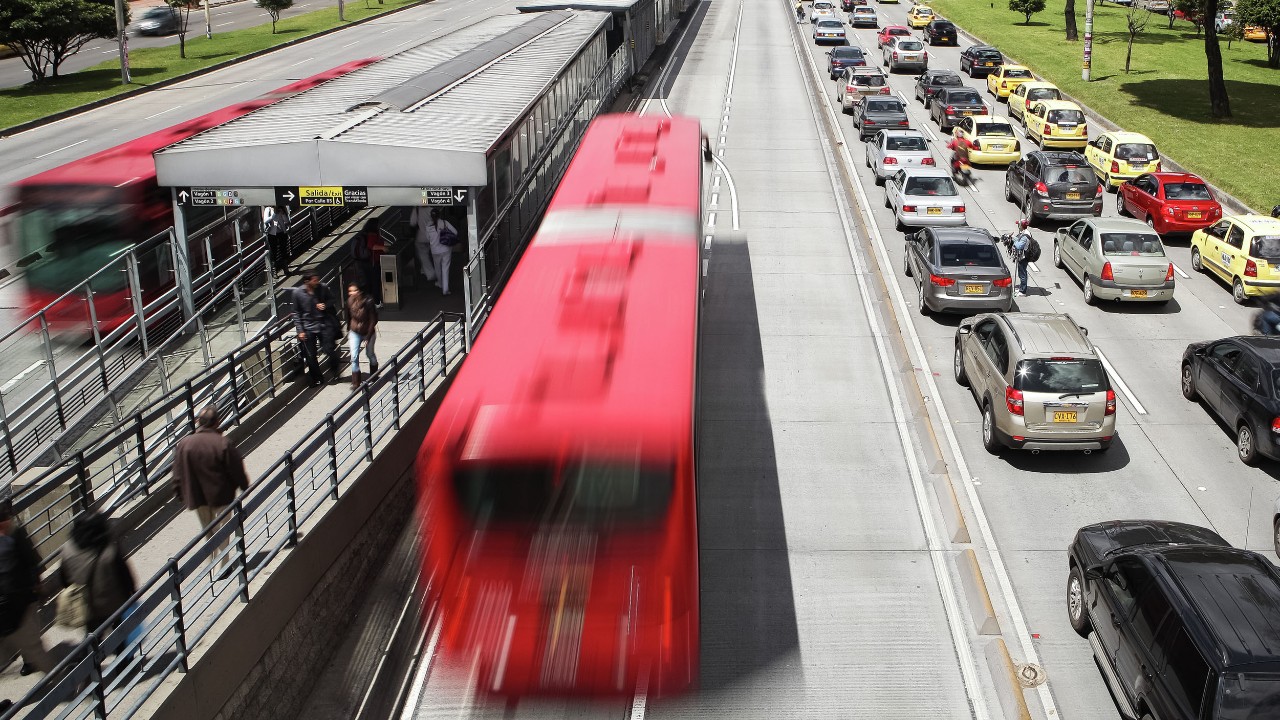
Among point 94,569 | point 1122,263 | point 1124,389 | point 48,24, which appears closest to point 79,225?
point 94,569

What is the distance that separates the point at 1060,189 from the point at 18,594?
24.9 m

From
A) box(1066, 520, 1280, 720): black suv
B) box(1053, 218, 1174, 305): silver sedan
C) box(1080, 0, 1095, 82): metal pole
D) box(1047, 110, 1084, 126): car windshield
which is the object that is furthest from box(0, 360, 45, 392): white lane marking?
box(1080, 0, 1095, 82): metal pole

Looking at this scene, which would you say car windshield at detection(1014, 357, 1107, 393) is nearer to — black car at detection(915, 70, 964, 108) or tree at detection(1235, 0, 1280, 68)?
black car at detection(915, 70, 964, 108)

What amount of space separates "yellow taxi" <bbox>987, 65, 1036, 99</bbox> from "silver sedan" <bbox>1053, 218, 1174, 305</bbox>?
77.1ft

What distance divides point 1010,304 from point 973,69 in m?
33.2

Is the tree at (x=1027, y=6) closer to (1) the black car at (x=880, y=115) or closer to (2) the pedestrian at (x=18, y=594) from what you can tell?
(1) the black car at (x=880, y=115)

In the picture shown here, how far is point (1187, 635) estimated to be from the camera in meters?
9.68

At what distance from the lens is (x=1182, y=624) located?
32.2ft

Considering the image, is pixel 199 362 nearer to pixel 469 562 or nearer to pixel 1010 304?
pixel 469 562

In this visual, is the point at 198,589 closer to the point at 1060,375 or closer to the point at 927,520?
the point at 927,520

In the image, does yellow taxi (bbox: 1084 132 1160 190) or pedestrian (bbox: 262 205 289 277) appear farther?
yellow taxi (bbox: 1084 132 1160 190)

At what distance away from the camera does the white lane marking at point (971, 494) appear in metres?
11.9

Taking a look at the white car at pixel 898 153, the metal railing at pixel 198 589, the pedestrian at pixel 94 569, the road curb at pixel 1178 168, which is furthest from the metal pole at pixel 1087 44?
the pedestrian at pixel 94 569

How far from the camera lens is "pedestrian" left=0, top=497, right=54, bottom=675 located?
8.95m
